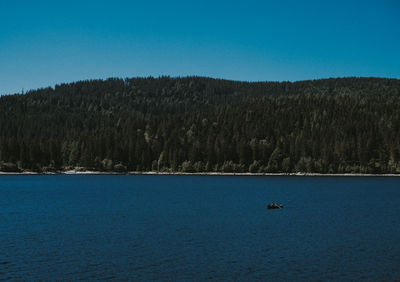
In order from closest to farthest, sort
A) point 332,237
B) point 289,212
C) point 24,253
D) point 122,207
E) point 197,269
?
point 197,269
point 24,253
point 332,237
point 289,212
point 122,207

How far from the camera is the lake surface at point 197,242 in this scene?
41656mm

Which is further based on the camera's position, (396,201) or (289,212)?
(396,201)

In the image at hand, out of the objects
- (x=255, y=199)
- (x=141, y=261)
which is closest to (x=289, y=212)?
(x=255, y=199)

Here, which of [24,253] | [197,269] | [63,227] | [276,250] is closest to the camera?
[197,269]

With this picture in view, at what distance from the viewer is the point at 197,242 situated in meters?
54.8

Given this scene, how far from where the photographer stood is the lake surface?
4166 centimetres

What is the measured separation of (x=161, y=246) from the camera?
5206cm

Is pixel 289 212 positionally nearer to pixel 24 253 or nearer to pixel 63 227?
pixel 63 227

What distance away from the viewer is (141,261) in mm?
45094

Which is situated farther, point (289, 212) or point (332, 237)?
point (289, 212)

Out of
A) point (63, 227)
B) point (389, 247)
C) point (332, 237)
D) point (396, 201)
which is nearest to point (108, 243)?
point (63, 227)

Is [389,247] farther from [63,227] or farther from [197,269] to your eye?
[63,227]

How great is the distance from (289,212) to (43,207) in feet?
149

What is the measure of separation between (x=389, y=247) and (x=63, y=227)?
40652 mm
